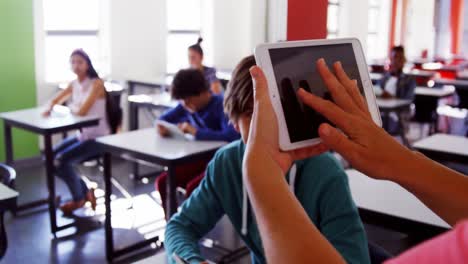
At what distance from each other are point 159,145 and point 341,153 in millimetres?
2666

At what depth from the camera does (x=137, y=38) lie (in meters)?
6.33

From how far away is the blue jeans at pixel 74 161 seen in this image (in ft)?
13.3

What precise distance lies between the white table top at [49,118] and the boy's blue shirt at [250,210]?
2.36 meters

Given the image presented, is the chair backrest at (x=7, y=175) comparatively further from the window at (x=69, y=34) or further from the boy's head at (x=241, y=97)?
the window at (x=69, y=34)

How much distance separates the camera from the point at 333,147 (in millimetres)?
703

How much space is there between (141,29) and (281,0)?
427cm

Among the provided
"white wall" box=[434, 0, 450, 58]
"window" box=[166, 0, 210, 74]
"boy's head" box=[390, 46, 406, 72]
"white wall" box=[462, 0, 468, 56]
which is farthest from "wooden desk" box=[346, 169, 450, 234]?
"white wall" box=[434, 0, 450, 58]

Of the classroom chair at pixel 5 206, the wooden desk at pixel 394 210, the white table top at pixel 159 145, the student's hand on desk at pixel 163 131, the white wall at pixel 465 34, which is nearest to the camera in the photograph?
the wooden desk at pixel 394 210

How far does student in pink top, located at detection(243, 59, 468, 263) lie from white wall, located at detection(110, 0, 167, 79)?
222 inches

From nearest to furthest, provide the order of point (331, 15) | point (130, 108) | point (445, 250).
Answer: point (445, 250) → point (331, 15) → point (130, 108)

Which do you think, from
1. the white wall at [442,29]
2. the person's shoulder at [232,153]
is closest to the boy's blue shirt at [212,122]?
the person's shoulder at [232,153]

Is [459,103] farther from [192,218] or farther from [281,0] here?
[192,218]

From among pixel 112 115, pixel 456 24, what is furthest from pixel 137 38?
pixel 456 24

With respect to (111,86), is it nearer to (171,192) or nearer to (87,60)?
(87,60)
